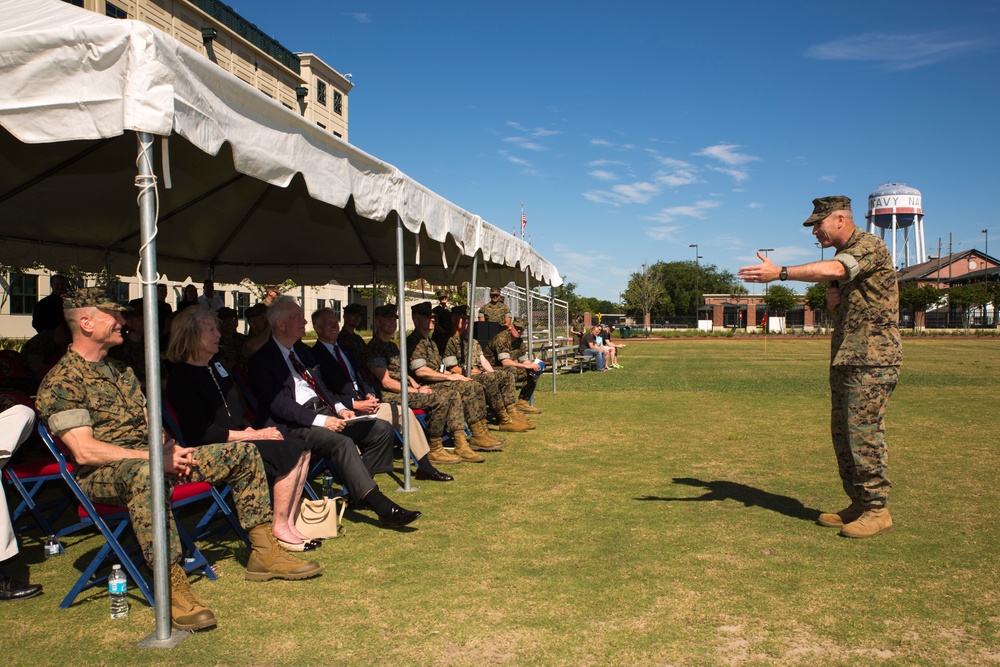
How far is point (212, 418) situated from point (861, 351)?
13.2 ft

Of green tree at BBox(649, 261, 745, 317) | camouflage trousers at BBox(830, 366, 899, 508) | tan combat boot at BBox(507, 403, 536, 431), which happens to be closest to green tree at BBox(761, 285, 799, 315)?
green tree at BBox(649, 261, 745, 317)

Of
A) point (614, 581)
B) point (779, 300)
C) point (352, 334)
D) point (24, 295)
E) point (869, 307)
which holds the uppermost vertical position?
point (779, 300)

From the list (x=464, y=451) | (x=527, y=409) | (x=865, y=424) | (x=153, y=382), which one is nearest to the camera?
(x=153, y=382)

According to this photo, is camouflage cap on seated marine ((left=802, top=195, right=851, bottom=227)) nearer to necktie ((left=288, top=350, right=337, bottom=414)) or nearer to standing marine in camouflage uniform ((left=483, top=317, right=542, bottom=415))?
necktie ((left=288, top=350, right=337, bottom=414))

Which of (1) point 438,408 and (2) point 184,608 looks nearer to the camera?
(2) point 184,608

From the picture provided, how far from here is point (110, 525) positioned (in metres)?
3.55

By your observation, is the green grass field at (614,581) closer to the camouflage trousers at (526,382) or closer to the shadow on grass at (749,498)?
the shadow on grass at (749,498)

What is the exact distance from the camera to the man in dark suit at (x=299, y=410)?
4688 mm

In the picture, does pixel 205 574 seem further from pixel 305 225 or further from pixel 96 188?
pixel 305 225

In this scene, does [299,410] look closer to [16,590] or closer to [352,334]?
[16,590]

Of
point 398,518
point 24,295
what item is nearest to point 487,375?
point 398,518

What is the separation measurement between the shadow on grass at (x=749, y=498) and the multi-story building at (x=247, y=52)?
92.2 ft

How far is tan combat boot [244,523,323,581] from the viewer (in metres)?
3.84

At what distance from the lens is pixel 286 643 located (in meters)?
3.09
